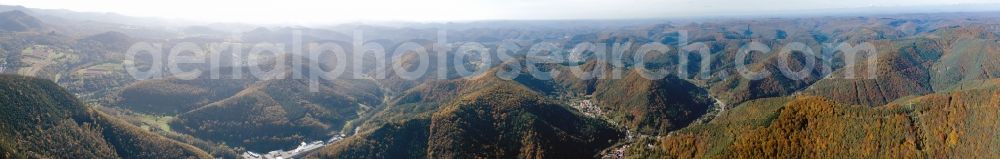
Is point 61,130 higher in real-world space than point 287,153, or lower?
higher

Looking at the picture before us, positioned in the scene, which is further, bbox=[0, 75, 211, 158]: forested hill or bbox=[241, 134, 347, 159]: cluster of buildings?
bbox=[241, 134, 347, 159]: cluster of buildings

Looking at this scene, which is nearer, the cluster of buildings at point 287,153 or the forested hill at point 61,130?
the forested hill at point 61,130

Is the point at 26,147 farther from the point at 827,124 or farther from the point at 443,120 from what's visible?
the point at 827,124

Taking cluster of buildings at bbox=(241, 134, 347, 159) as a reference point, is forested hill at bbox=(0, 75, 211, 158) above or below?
above

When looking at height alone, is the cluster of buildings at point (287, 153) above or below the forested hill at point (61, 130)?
below

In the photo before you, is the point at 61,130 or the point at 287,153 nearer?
the point at 61,130

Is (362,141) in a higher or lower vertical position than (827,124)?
lower

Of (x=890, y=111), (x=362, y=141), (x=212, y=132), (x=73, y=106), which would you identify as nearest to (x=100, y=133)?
(x=73, y=106)

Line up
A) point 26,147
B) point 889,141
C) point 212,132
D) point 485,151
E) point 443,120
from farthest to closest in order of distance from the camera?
point 212,132 < point 443,120 < point 485,151 < point 26,147 < point 889,141
